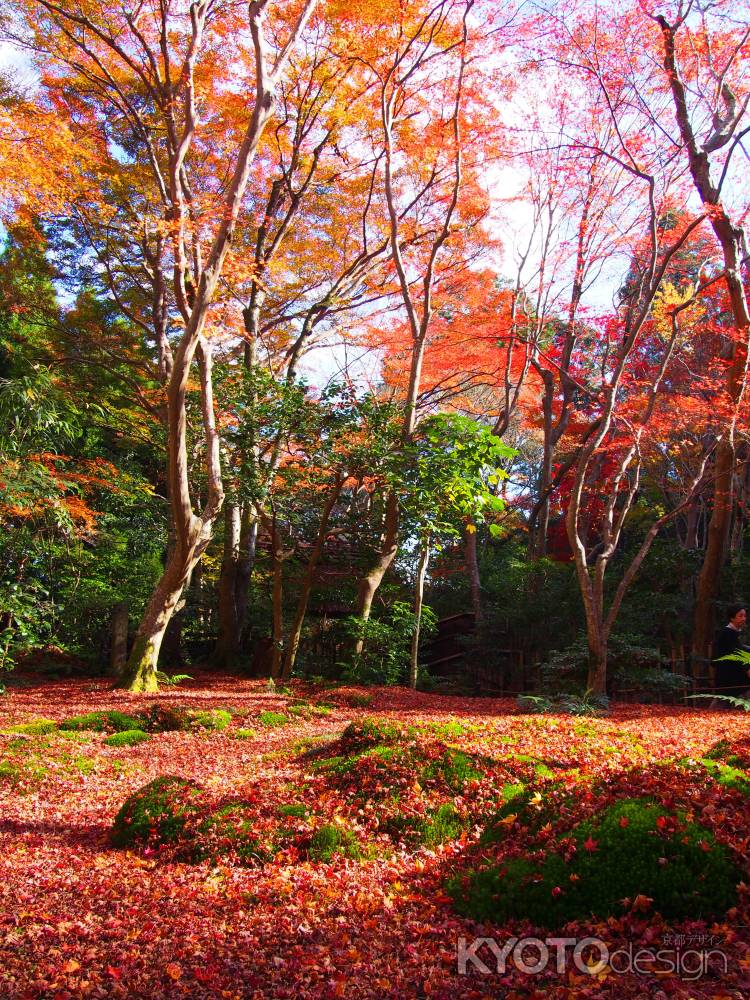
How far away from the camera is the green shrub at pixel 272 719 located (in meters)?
6.48

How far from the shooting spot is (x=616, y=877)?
91.0 inches

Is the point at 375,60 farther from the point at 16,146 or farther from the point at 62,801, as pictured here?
the point at 62,801

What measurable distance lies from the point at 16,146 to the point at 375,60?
4984 mm

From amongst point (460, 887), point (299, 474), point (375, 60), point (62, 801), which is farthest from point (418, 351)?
point (460, 887)

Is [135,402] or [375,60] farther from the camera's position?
[135,402]

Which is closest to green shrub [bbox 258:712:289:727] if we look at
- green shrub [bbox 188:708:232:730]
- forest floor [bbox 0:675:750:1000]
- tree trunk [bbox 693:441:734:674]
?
green shrub [bbox 188:708:232:730]

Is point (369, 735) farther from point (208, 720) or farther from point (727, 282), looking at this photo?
point (727, 282)

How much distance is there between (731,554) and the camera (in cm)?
1256

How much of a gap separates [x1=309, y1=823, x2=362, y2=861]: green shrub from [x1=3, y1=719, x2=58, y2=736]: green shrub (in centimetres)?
360

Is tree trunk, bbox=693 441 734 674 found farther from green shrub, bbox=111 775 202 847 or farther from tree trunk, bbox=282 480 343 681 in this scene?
green shrub, bbox=111 775 202 847

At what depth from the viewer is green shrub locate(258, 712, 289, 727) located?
648 centimetres

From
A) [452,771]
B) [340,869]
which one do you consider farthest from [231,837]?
[452,771]

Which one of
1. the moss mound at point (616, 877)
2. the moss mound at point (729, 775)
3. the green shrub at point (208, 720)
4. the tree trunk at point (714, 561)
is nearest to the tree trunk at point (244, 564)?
the green shrub at point (208, 720)

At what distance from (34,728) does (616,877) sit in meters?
5.17
